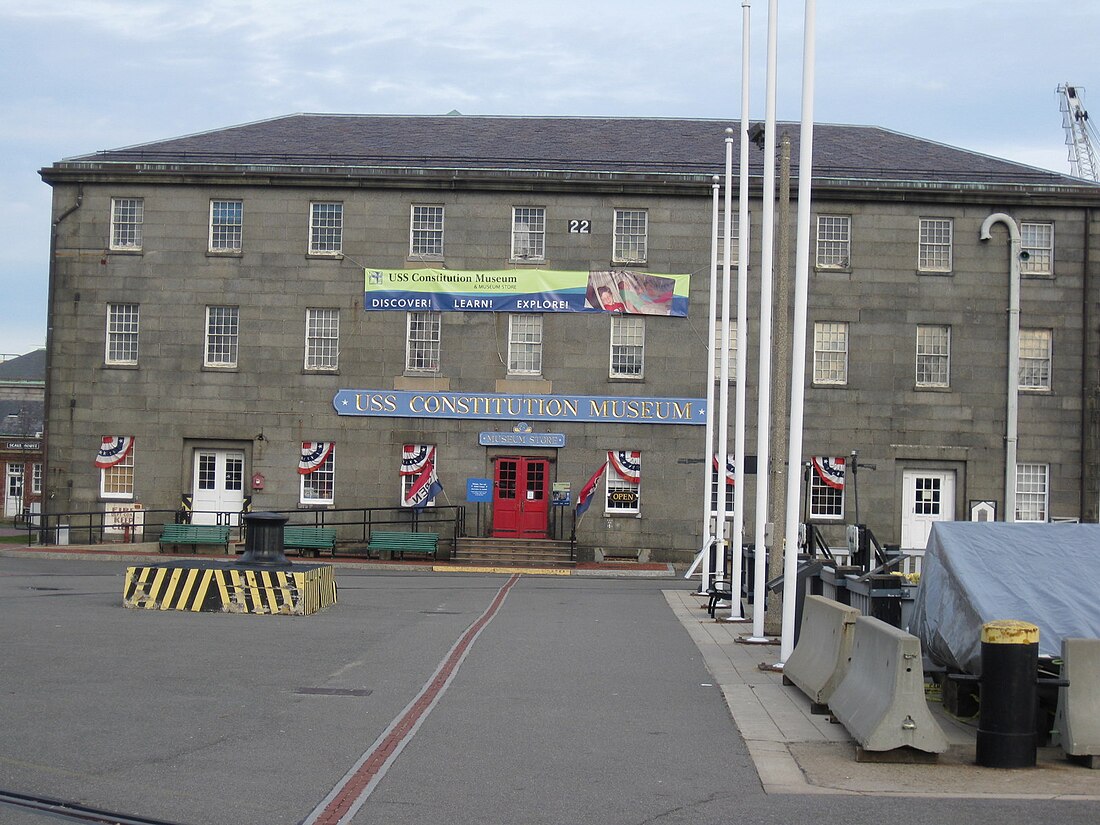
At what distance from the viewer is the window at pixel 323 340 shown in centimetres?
3959

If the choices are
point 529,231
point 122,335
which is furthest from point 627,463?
point 122,335

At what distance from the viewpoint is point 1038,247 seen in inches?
1559

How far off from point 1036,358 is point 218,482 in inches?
992

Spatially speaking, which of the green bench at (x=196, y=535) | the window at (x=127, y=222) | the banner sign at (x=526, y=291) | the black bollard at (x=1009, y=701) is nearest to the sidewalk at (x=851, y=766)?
the black bollard at (x=1009, y=701)

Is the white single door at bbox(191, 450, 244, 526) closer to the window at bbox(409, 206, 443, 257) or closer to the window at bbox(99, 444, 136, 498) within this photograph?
the window at bbox(99, 444, 136, 498)

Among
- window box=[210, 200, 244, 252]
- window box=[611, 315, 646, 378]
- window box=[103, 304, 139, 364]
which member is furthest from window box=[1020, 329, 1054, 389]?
window box=[103, 304, 139, 364]

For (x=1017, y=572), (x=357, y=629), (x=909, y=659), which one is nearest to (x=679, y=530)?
(x=357, y=629)

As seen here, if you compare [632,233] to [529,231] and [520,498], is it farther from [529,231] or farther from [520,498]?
[520,498]

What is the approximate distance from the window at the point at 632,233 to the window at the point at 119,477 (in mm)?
16135

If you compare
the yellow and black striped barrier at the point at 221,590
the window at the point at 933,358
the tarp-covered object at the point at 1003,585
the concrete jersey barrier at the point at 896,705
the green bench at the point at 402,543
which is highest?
the window at the point at 933,358

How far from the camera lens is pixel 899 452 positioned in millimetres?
38844

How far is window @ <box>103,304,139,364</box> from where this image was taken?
39.9m

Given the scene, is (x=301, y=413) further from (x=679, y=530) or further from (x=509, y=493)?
(x=679, y=530)

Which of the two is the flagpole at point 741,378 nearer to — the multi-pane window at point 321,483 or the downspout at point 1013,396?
the downspout at point 1013,396
